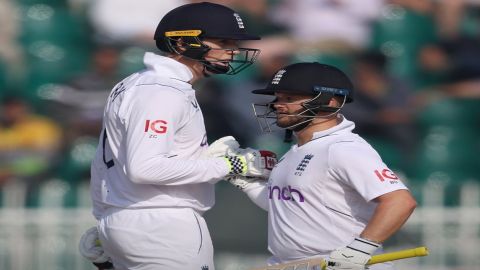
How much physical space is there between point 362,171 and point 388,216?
0.21 metres

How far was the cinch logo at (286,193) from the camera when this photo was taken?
4824mm

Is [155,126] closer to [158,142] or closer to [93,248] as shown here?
[158,142]

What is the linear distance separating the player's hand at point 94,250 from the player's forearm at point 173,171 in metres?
0.75

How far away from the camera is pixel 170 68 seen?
5070 millimetres

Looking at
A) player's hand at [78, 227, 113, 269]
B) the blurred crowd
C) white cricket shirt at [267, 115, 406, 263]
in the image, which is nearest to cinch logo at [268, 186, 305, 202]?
white cricket shirt at [267, 115, 406, 263]

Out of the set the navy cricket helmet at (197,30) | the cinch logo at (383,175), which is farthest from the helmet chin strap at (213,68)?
the cinch logo at (383,175)

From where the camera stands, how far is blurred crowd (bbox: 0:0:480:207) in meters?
9.32

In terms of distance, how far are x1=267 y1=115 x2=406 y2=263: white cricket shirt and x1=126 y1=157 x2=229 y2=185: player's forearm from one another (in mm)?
298

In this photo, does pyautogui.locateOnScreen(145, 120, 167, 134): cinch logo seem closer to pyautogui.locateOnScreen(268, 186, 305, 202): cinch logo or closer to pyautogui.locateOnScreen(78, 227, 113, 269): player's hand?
pyautogui.locateOnScreen(268, 186, 305, 202): cinch logo

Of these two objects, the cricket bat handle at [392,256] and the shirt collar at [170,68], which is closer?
the cricket bat handle at [392,256]

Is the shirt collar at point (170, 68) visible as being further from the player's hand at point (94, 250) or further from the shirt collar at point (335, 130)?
the player's hand at point (94, 250)

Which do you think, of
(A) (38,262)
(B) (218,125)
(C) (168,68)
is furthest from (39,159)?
(C) (168,68)

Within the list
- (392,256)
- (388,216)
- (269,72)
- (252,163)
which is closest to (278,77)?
(252,163)

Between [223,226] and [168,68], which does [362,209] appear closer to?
[168,68]
